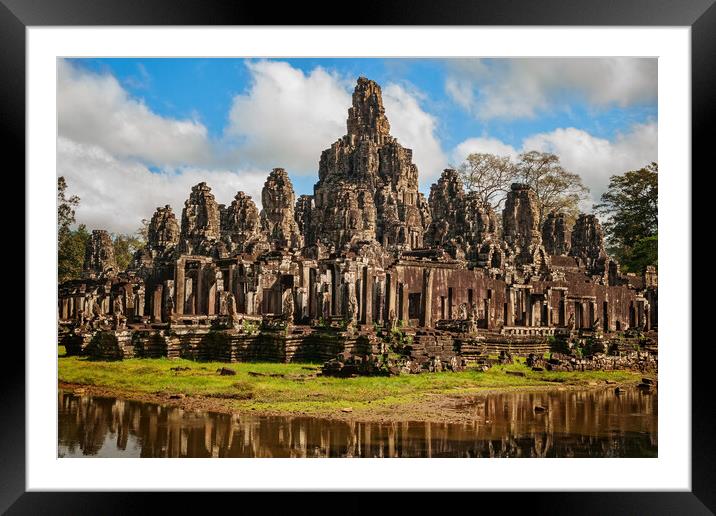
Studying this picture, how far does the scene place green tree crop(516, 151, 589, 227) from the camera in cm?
3278

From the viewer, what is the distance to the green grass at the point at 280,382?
46.2ft

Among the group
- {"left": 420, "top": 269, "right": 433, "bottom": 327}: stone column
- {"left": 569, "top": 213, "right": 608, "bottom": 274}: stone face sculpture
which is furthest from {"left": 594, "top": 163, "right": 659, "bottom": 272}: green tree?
{"left": 420, "top": 269, "right": 433, "bottom": 327}: stone column

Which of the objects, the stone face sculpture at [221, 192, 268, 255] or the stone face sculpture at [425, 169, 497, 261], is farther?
the stone face sculpture at [221, 192, 268, 255]

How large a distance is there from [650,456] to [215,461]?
22.1ft

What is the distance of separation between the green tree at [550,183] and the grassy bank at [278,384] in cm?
1646

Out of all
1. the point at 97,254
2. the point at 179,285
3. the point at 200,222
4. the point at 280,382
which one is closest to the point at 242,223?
the point at 200,222

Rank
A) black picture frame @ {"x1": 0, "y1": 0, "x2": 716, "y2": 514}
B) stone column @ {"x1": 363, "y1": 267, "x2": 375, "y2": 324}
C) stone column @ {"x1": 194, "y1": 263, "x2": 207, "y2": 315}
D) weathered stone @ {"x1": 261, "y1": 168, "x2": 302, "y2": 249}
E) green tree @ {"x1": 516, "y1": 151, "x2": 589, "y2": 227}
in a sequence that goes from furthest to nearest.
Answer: green tree @ {"x1": 516, "y1": 151, "x2": 589, "y2": 227} → weathered stone @ {"x1": 261, "y1": 168, "x2": 302, "y2": 249} → stone column @ {"x1": 194, "y1": 263, "x2": 207, "y2": 315} → stone column @ {"x1": 363, "y1": 267, "x2": 375, "y2": 324} → black picture frame @ {"x1": 0, "y1": 0, "x2": 716, "y2": 514}

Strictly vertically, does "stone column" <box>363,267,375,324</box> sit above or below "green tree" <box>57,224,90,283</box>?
below

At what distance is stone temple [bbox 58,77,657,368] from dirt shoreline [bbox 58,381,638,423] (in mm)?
2315

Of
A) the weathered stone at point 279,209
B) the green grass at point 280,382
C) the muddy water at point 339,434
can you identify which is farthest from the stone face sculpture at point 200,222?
the muddy water at point 339,434

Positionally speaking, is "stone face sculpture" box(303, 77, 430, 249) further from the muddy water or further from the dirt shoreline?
the muddy water

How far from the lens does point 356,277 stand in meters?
19.0
